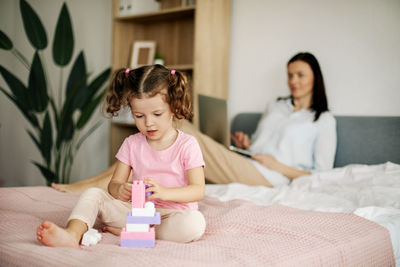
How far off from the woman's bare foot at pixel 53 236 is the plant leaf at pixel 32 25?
232cm

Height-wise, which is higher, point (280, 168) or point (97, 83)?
point (97, 83)

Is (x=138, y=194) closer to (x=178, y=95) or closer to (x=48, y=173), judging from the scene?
(x=178, y=95)

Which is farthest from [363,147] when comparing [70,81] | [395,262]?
[70,81]

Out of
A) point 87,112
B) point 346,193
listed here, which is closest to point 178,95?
point 346,193

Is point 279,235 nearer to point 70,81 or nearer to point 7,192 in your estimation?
point 7,192

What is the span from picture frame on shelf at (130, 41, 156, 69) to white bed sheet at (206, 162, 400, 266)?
164 centimetres

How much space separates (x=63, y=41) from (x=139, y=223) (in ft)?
A: 7.65

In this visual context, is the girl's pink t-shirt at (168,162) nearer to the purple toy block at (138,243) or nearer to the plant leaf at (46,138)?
the purple toy block at (138,243)

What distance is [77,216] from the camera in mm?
988

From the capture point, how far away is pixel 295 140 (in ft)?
7.23

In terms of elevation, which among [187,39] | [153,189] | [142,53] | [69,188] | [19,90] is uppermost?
[187,39]

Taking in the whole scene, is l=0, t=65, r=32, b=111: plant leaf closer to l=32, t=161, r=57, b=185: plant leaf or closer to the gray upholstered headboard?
l=32, t=161, r=57, b=185: plant leaf

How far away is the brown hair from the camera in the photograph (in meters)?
1.10

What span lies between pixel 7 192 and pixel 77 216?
1.85 feet
